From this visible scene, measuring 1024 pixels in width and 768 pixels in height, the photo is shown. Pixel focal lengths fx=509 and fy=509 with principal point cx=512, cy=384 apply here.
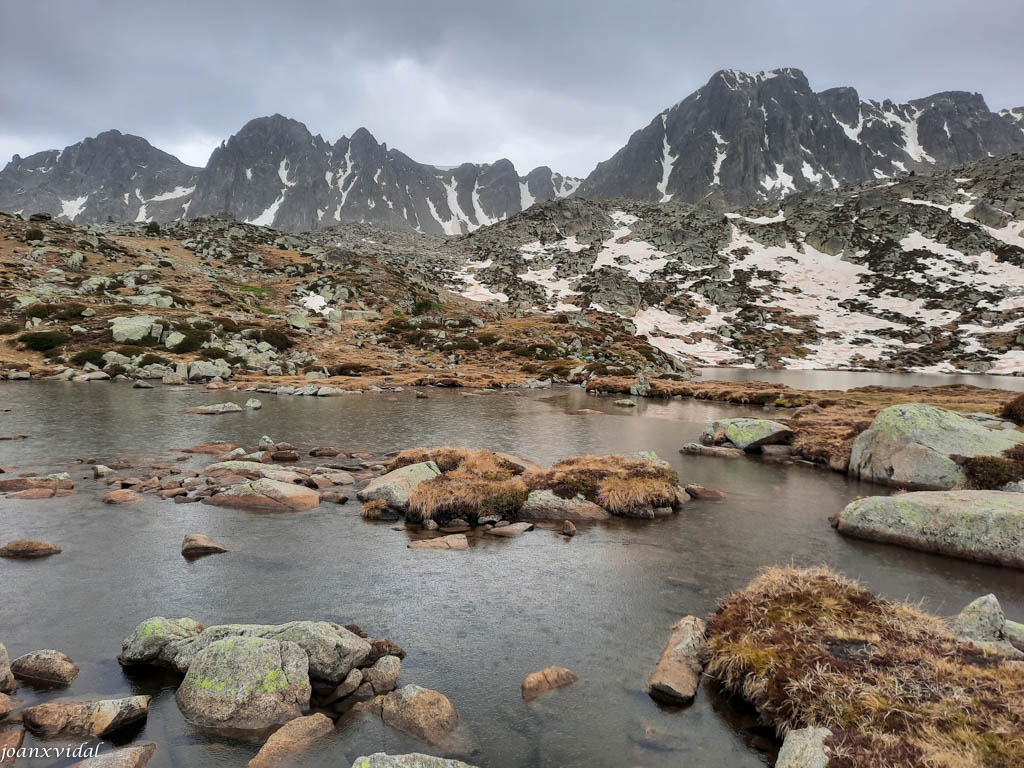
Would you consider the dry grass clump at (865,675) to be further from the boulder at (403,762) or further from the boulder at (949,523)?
the boulder at (949,523)

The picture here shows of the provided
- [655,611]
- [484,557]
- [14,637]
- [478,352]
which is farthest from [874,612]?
[478,352]

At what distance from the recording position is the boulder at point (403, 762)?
6992 millimetres

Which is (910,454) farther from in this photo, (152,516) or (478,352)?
(478,352)

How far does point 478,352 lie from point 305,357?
2945 cm

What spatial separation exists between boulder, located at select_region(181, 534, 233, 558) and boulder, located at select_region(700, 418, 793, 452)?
31.1m

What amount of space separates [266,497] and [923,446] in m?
30.5

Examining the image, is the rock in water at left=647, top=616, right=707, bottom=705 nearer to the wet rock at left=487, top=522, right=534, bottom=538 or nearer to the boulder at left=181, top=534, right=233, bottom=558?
the wet rock at left=487, top=522, right=534, bottom=538

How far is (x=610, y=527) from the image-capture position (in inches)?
787

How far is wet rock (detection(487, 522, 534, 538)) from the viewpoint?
742 inches

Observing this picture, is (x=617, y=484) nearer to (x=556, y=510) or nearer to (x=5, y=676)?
(x=556, y=510)

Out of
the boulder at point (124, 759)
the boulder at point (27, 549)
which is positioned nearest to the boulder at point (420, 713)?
the boulder at point (124, 759)

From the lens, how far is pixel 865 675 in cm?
858

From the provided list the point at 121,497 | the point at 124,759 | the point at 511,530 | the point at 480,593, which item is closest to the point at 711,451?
the point at 511,530

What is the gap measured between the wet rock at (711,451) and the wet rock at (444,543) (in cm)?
2068
